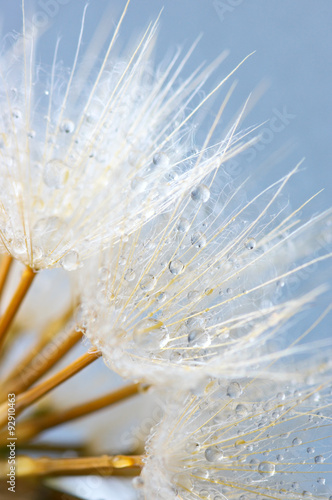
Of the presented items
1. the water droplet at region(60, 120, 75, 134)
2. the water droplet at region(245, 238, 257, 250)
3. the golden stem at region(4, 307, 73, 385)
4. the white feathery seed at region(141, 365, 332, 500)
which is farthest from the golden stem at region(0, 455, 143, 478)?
the water droplet at region(60, 120, 75, 134)

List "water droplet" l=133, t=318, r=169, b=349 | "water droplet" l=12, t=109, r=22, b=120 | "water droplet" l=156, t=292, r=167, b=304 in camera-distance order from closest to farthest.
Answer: "water droplet" l=133, t=318, r=169, b=349 → "water droplet" l=156, t=292, r=167, b=304 → "water droplet" l=12, t=109, r=22, b=120

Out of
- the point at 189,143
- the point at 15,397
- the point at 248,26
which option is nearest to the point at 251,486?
the point at 15,397

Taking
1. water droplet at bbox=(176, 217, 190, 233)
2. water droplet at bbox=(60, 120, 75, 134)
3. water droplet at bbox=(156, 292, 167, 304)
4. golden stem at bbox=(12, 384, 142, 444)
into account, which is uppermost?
water droplet at bbox=(60, 120, 75, 134)

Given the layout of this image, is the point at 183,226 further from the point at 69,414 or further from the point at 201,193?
the point at 69,414

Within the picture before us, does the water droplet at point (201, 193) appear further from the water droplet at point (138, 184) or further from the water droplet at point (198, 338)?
the water droplet at point (198, 338)

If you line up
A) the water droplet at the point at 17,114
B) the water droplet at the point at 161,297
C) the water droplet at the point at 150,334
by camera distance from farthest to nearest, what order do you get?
the water droplet at the point at 17,114, the water droplet at the point at 161,297, the water droplet at the point at 150,334

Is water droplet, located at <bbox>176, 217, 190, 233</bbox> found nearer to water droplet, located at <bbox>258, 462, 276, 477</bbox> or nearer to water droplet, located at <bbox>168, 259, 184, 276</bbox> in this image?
water droplet, located at <bbox>168, 259, 184, 276</bbox>

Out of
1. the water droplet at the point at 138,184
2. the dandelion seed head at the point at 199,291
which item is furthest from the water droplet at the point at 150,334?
the water droplet at the point at 138,184
